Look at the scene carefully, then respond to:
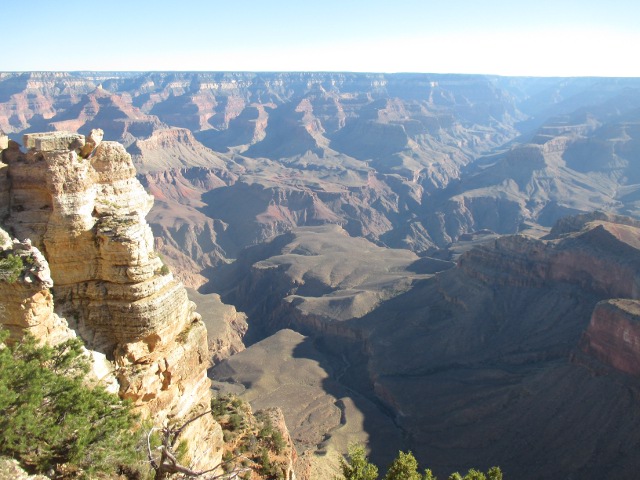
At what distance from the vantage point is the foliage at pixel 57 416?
12602mm

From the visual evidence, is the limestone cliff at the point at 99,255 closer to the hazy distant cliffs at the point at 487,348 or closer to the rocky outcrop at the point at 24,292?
the rocky outcrop at the point at 24,292

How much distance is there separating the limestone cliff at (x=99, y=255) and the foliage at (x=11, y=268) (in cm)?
209

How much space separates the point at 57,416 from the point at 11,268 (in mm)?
4341

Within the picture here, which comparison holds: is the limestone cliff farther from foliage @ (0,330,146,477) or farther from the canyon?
foliage @ (0,330,146,477)

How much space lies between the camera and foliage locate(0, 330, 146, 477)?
496 inches

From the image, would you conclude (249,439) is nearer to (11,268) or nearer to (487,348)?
(11,268)

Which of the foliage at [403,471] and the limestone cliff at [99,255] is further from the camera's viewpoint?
the foliage at [403,471]

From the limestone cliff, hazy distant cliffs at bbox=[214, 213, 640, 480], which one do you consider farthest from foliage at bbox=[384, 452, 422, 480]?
hazy distant cliffs at bbox=[214, 213, 640, 480]

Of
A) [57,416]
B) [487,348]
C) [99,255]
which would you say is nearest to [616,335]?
[487,348]

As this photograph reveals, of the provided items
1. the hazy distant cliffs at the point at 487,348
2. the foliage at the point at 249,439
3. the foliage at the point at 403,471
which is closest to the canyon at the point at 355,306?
the hazy distant cliffs at the point at 487,348

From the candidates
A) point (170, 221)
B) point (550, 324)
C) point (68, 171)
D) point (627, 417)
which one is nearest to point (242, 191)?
point (170, 221)

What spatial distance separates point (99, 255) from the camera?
17.5 metres

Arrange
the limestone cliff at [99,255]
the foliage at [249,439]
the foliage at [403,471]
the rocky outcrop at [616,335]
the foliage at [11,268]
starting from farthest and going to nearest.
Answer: the rocky outcrop at [616,335]
the foliage at [249,439]
the foliage at [403,471]
the limestone cliff at [99,255]
the foliage at [11,268]

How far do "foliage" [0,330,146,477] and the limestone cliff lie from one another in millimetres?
2462
